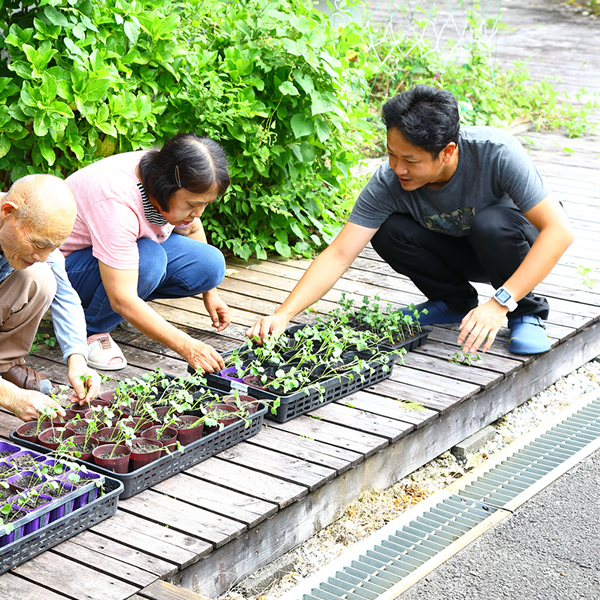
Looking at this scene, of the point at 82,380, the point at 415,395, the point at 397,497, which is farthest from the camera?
the point at 415,395

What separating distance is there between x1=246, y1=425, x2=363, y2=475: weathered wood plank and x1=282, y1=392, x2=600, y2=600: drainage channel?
0.80 ft

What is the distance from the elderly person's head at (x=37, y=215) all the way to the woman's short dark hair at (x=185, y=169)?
461mm

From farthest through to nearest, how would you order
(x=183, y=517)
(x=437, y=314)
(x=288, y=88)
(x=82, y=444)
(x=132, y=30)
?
(x=288, y=88) → (x=437, y=314) → (x=132, y=30) → (x=82, y=444) → (x=183, y=517)

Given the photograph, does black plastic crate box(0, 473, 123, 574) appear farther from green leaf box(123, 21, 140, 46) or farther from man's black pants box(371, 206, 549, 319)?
green leaf box(123, 21, 140, 46)

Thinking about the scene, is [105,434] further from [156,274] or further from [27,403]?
[156,274]

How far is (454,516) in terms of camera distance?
2.71 m

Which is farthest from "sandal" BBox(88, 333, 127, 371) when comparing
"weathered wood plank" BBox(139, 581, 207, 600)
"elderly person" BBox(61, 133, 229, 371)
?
"weathered wood plank" BBox(139, 581, 207, 600)

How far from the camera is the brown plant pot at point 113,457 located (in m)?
2.27

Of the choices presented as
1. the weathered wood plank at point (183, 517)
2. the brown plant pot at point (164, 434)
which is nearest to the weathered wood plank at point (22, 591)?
the weathered wood plank at point (183, 517)

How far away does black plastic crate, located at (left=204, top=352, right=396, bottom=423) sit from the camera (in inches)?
110

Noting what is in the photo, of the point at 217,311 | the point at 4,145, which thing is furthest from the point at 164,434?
the point at 4,145

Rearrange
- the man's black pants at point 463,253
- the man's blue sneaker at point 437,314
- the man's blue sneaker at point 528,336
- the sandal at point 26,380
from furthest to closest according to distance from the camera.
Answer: the man's blue sneaker at point 437,314 < the man's blue sneaker at point 528,336 < the man's black pants at point 463,253 < the sandal at point 26,380

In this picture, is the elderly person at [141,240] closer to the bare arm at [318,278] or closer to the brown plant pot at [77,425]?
the bare arm at [318,278]

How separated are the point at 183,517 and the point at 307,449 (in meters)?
0.53
